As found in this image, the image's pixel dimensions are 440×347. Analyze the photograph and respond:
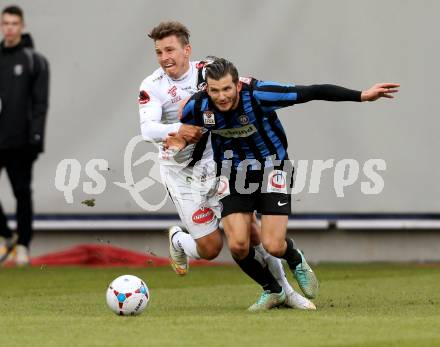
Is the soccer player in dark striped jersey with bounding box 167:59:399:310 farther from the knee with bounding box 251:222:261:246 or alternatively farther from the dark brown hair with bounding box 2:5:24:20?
the dark brown hair with bounding box 2:5:24:20

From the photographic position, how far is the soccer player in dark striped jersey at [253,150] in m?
9.04

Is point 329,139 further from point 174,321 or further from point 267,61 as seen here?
point 174,321

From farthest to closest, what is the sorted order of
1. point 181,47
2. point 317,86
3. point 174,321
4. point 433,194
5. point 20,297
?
point 433,194 → point 20,297 → point 181,47 → point 317,86 → point 174,321

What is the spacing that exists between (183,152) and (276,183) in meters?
1.26

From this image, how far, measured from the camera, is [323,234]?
49.0ft

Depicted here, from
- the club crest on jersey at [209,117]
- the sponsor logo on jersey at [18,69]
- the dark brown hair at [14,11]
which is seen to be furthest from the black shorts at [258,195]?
the sponsor logo on jersey at [18,69]

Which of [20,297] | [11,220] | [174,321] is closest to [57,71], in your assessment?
[11,220]

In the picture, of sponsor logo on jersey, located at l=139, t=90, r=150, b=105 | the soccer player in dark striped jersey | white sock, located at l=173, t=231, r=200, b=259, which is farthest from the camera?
white sock, located at l=173, t=231, r=200, b=259

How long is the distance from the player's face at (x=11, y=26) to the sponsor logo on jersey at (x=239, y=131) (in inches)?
219

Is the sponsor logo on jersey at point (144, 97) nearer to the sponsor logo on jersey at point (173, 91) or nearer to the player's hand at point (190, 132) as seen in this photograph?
the sponsor logo on jersey at point (173, 91)

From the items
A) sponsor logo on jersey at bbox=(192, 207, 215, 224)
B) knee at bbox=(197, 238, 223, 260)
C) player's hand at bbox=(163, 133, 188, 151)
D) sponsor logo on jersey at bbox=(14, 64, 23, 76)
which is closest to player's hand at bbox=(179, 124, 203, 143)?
player's hand at bbox=(163, 133, 188, 151)

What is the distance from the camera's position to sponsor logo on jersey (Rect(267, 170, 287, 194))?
9.32 metres

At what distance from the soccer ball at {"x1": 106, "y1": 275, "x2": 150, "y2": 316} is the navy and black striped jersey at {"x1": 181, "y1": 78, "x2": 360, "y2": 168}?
130 cm

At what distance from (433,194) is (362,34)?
6.77 feet
